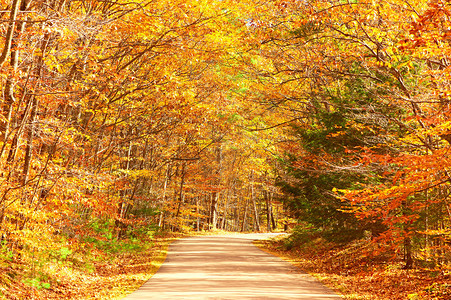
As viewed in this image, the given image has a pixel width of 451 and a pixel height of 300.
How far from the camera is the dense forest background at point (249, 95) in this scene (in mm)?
8102

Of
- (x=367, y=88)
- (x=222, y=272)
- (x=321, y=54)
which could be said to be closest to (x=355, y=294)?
(x=222, y=272)

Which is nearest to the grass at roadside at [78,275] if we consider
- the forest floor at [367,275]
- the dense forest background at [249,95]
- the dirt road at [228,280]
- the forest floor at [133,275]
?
the forest floor at [133,275]

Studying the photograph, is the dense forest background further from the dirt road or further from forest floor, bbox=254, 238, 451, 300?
the dirt road

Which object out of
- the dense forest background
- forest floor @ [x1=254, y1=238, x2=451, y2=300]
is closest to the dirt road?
forest floor @ [x1=254, y1=238, x2=451, y2=300]

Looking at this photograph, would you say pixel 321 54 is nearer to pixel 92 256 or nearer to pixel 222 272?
pixel 222 272

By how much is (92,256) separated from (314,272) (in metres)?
7.24

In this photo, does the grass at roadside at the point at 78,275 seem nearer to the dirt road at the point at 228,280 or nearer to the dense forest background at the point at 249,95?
the dense forest background at the point at 249,95

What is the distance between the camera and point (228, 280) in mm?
11102

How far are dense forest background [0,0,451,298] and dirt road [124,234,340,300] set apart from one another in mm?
2099

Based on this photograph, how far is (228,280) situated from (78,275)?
3.99 meters

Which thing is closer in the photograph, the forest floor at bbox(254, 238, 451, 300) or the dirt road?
the dirt road

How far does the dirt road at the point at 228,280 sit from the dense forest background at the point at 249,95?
6.89ft

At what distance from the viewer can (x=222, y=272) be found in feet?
41.1

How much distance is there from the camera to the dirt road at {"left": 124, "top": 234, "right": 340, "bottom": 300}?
361 inches
